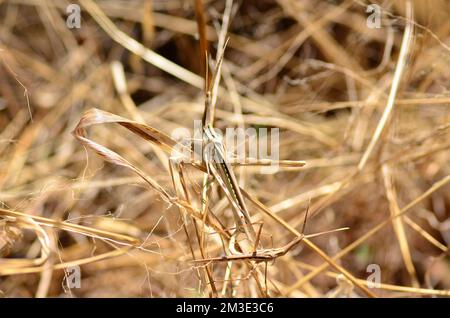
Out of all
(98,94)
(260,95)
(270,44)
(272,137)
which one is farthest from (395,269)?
(98,94)

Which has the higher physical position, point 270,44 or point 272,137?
point 270,44

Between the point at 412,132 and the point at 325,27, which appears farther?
the point at 325,27

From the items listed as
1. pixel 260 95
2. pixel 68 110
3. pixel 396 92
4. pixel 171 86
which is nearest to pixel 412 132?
pixel 396 92

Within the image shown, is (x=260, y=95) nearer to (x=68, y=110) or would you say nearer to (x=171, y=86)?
(x=171, y=86)

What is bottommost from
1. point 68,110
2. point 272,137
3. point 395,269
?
point 395,269
